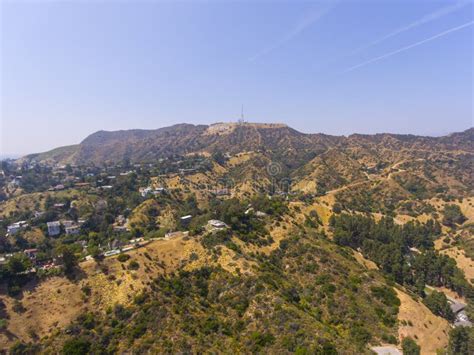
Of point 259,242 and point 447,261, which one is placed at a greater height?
point 259,242

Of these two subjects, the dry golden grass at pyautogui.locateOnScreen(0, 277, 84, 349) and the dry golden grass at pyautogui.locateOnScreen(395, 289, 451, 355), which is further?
the dry golden grass at pyautogui.locateOnScreen(395, 289, 451, 355)

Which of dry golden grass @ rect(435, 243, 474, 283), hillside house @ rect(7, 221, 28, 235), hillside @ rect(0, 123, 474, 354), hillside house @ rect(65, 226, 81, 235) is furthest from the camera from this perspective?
hillside house @ rect(65, 226, 81, 235)

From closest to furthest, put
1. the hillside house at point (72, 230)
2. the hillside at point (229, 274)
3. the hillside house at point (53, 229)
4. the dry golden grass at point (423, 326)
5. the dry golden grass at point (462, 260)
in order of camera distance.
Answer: the hillside at point (229, 274) → the dry golden grass at point (423, 326) → the dry golden grass at point (462, 260) → the hillside house at point (72, 230) → the hillside house at point (53, 229)

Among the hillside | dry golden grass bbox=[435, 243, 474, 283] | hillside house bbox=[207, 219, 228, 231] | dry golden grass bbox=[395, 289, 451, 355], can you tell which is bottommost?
dry golden grass bbox=[435, 243, 474, 283]

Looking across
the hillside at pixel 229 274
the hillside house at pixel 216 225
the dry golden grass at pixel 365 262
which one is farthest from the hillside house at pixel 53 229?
the dry golden grass at pixel 365 262

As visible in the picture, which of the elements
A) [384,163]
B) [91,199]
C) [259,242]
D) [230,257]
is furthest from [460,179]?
[91,199]

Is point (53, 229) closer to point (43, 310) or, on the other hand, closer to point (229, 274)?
point (43, 310)

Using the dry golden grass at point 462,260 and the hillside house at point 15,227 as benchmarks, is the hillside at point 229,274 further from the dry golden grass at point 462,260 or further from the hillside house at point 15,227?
the hillside house at point 15,227

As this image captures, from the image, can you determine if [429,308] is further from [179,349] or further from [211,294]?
[179,349]

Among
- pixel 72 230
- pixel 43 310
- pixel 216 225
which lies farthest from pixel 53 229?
pixel 216 225

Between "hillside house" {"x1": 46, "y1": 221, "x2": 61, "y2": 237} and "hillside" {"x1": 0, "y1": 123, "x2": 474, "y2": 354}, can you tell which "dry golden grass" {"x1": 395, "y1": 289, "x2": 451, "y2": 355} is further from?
"hillside house" {"x1": 46, "y1": 221, "x2": 61, "y2": 237}

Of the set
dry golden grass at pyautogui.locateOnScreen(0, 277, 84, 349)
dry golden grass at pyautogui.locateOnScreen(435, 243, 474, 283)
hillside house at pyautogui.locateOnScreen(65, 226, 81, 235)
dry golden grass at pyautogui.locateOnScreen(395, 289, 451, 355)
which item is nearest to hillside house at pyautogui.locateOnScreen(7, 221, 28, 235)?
hillside house at pyautogui.locateOnScreen(65, 226, 81, 235)
